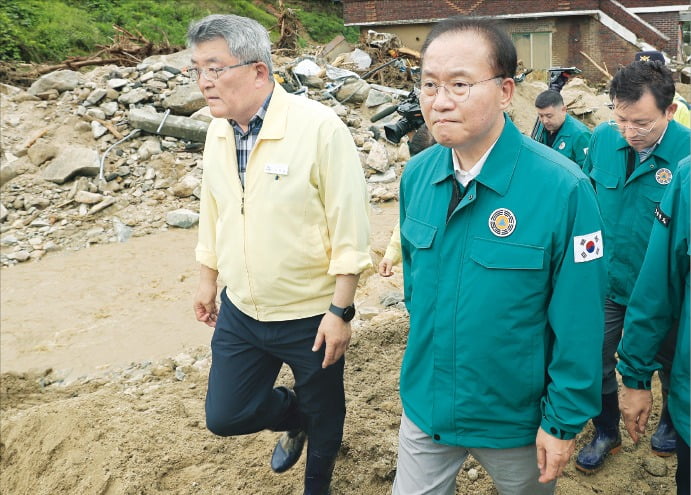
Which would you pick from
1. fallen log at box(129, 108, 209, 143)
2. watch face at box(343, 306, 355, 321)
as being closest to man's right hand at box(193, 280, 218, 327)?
watch face at box(343, 306, 355, 321)

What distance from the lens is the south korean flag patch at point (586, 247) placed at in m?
1.79

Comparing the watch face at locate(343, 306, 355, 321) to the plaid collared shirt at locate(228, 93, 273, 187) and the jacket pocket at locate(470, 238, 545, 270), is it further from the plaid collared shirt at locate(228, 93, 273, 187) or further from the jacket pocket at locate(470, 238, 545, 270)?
the jacket pocket at locate(470, 238, 545, 270)

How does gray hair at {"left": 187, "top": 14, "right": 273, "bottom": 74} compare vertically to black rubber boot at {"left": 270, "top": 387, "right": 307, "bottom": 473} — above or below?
above

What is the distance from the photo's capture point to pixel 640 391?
2.11 m

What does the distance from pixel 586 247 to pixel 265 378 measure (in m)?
1.61

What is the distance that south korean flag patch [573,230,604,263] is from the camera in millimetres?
1794

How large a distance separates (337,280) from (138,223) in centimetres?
736

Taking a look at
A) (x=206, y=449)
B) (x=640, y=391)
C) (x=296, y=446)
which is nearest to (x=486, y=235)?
(x=640, y=391)

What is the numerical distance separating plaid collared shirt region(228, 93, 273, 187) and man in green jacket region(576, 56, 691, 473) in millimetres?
1593

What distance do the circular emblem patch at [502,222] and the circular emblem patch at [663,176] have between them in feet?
5.06

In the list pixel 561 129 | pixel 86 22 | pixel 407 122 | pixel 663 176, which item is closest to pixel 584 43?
pixel 86 22

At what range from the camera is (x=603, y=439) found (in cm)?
335

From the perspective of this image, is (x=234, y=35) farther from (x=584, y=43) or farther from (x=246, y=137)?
(x=584, y=43)

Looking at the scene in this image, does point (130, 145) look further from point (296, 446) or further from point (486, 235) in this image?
point (486, 235)
